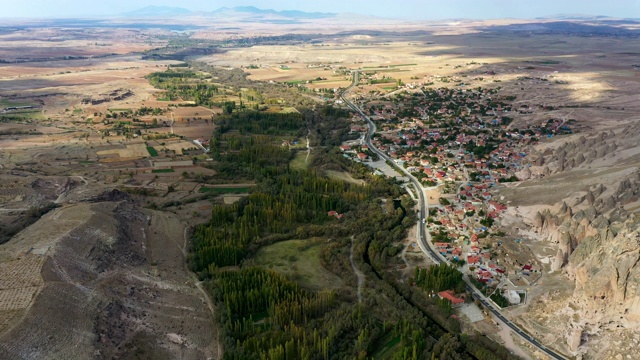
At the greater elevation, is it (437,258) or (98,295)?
(98,295)

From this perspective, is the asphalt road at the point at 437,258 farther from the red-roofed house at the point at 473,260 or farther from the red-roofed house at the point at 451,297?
the red-roofed house at the point at 473,260

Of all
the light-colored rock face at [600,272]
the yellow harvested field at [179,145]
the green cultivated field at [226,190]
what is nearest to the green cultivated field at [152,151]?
the yellow harvested field at [179,145]

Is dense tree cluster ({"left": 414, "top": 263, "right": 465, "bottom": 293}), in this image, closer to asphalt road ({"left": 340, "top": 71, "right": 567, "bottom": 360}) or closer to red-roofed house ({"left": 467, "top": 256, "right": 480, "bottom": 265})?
asphalt road ({"left": 340, "top": 71, "right": 567, "bottom": 360})

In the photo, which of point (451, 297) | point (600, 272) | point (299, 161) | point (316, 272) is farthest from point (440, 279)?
point (299, 161)

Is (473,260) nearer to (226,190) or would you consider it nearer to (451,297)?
(451,297)

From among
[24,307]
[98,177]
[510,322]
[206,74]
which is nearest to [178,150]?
[98,177]

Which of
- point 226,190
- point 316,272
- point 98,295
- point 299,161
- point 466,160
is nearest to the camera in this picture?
→ point 98,295
